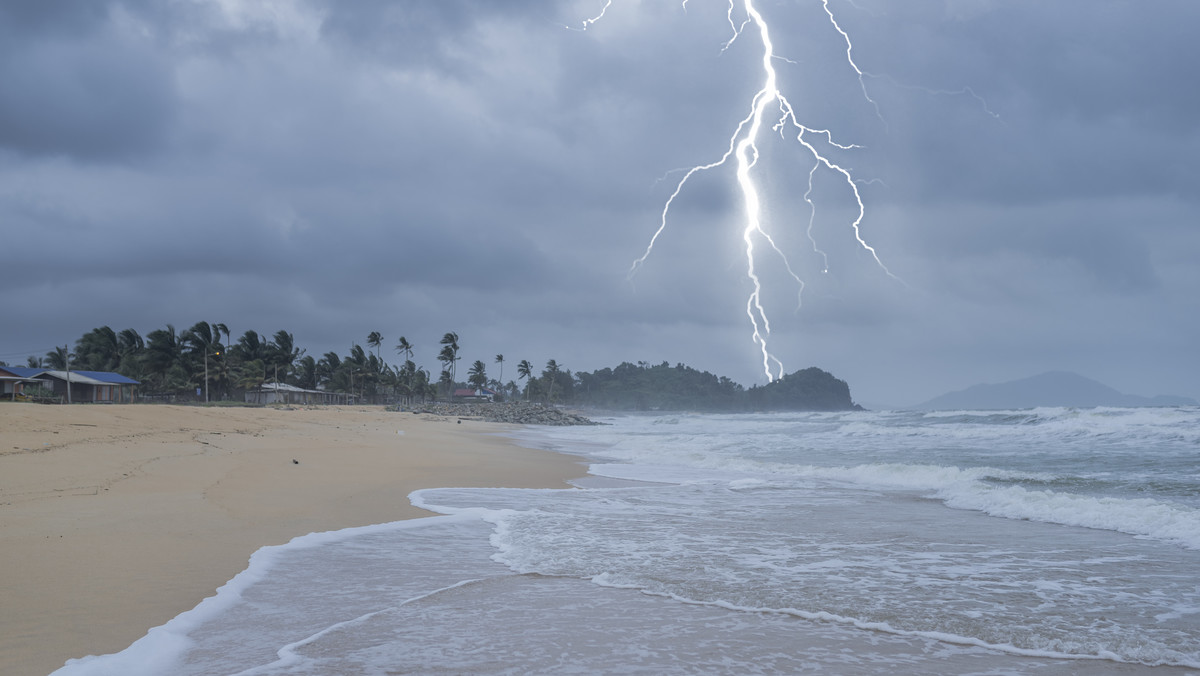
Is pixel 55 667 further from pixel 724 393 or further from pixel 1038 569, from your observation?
pixel 724 393

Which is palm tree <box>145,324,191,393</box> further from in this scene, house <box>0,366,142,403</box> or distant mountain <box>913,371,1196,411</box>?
distant mountain <box>913,371,1196,411</box>

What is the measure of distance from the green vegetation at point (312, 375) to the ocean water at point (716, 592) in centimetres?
5262

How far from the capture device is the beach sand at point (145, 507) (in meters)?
4.25

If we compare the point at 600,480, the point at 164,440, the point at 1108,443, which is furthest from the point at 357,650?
the point at 1108,443

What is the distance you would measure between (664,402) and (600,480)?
556 ft

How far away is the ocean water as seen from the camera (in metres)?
4.01

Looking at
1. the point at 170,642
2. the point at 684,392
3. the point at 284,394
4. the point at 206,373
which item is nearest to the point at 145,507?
the point at 170,642

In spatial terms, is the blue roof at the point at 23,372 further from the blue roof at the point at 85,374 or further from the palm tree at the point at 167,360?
the palm tree at the point at 167,360

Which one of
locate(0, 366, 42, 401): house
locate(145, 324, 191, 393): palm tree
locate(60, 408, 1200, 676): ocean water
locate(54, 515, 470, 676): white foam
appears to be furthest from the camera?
locate(145, 324, 191, 393): palm tree

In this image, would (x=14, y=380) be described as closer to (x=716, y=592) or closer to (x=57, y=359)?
(x=57, y=359)

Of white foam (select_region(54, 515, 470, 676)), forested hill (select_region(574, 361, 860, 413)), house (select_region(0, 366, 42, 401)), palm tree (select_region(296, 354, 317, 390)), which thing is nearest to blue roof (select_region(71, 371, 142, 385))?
house (select_region(0, 366, 42, 401))

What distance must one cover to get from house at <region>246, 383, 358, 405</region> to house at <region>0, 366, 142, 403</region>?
1827 cm

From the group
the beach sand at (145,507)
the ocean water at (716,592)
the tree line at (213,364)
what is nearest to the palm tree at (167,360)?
the tree line at (213,364)

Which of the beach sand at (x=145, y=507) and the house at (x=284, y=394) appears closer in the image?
the beach sand at (x=145, y=507)
